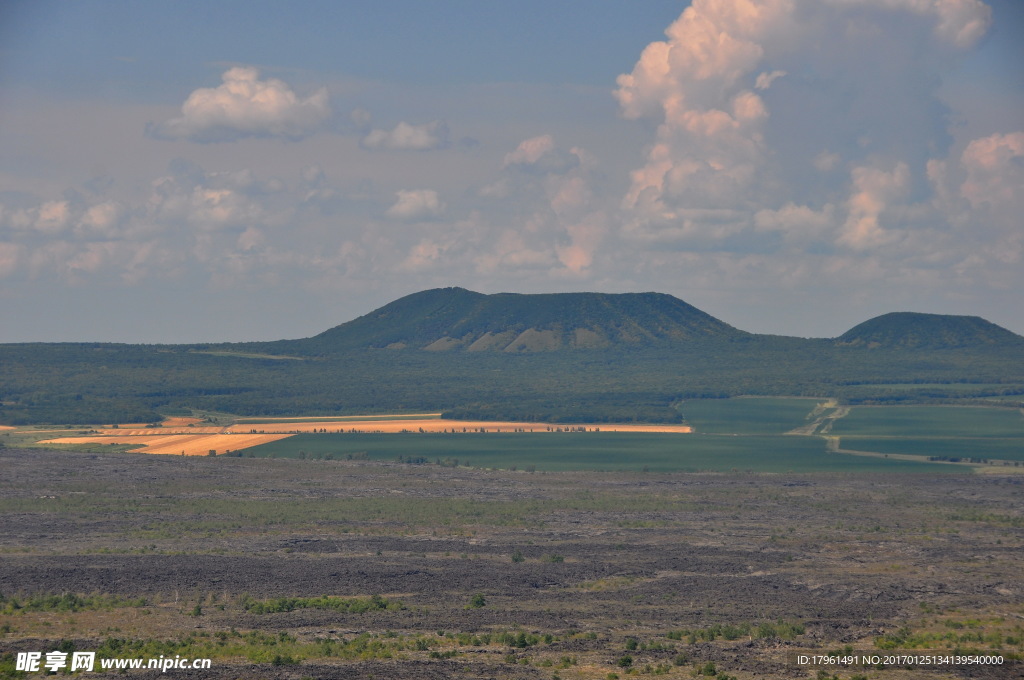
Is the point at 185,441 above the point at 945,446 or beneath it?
beneath

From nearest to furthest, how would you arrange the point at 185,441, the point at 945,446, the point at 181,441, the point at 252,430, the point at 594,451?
the point at 594,451
the point at 945,446
the point at 181,441
the point at 185,441
the point at 252,430

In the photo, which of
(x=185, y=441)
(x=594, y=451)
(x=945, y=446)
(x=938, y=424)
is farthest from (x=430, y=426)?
(x=938, y=424)

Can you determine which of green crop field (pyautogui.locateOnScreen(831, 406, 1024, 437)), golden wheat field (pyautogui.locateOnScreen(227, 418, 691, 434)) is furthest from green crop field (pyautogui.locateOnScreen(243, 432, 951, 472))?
green crop field (pyautogui.locateOnScreen(831, 406, 1024, 437))

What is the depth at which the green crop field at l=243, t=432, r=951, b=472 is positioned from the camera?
126 m

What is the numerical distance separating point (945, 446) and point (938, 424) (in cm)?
3509

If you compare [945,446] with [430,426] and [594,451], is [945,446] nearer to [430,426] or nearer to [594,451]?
[594,451]

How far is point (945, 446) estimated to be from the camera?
478 ft

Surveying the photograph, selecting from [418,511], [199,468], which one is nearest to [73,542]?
[418,511]

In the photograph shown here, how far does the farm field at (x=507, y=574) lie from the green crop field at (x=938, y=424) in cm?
5660

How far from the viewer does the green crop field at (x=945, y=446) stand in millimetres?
136250

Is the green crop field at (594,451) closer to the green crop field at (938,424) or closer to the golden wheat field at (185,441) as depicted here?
the golden wheat field at (185,441)

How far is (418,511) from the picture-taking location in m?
89.2

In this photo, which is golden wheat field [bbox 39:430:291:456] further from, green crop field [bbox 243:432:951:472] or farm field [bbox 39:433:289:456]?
green crop field [bbox 243:432:951:472]

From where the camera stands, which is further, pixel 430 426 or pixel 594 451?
pixel 430 426
